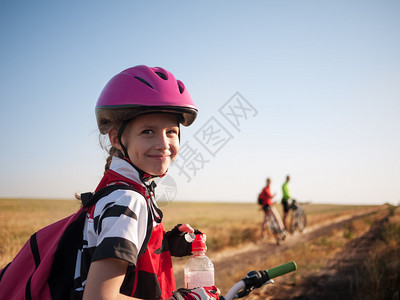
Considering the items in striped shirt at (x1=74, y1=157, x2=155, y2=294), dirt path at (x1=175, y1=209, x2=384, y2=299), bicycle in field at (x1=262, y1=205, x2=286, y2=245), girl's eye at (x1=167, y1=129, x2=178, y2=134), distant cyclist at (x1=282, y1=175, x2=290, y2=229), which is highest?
girl's eye at (x1=167, y1=129, x2=178, y2=134)

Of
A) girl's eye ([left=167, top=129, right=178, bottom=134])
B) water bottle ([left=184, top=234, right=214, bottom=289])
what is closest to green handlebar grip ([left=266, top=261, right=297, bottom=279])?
water bottle ([left=184, top=234, right=214, bottom=289])

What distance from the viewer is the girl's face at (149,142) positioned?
6.15ft

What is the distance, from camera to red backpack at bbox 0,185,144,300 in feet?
5.17

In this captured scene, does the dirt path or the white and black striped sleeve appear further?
the dirt path

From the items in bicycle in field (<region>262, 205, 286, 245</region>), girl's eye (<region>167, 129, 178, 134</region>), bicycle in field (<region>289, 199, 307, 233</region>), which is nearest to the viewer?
girl's eye (<region>167, 129, 178, 134</region>)

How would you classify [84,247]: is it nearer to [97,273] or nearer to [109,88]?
[97,273]

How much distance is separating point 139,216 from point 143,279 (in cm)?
33

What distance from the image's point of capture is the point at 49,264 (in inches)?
62.8

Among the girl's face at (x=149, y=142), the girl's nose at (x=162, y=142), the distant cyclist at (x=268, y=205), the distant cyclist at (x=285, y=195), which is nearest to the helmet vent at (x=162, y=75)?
the girl's face at (x=149, y=142)

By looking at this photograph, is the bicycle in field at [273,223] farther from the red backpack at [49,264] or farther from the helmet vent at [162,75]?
the red backpack at [49,264]

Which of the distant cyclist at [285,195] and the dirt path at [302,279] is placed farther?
the distant cyclist at [285,195]

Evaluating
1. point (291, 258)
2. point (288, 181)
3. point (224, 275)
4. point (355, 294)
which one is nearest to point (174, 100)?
point (355, 294)

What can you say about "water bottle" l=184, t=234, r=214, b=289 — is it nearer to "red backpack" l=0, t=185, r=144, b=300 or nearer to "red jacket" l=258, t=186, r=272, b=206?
"red backpack" l=0, t=185, r=144, b=300

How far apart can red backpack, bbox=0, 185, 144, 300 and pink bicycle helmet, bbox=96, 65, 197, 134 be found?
0.50 meters
